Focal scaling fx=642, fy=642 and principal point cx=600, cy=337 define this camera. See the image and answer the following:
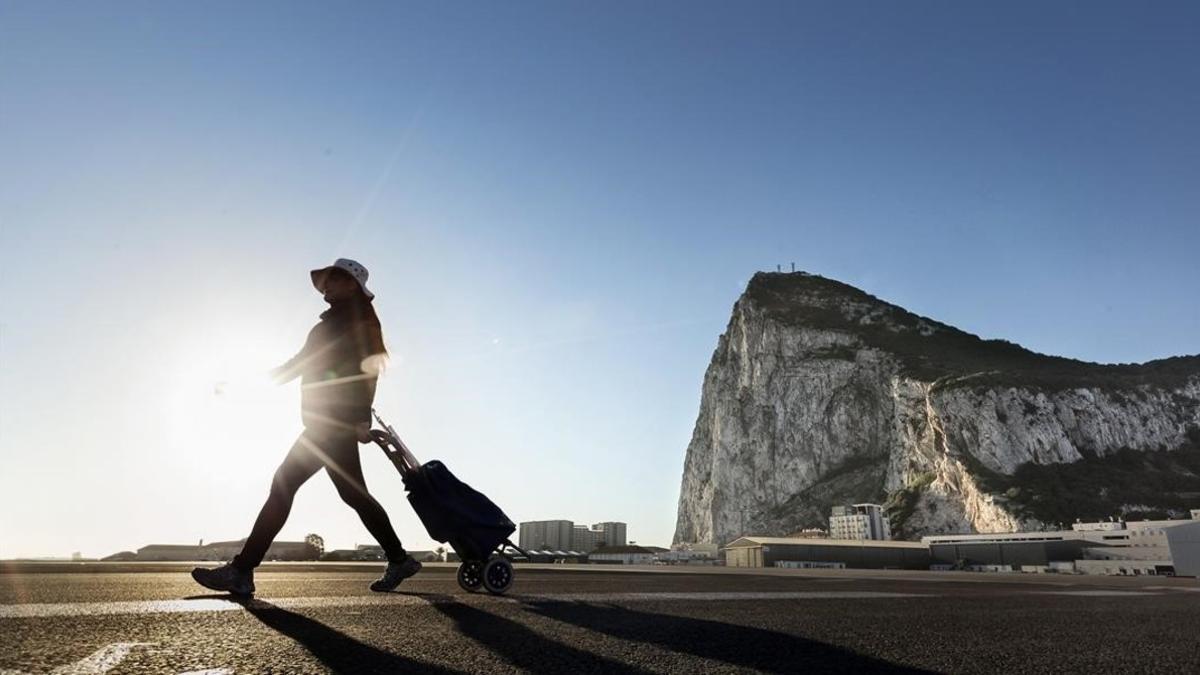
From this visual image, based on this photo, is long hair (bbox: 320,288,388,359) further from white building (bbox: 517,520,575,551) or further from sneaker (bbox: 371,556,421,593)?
white building (bbox: 517,520,575,551)

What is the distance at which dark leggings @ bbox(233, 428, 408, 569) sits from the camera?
4301mm

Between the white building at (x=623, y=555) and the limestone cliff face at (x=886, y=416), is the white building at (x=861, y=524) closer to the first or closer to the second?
the limestone cliff face at (x=886, y=416)

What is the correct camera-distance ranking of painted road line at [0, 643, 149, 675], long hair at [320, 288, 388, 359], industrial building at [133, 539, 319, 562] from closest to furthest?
painted road line at [0, 643, 149, 675]
long hair at [320, 288, 388, 359]
industrial building at [133, 539, 319, 562]

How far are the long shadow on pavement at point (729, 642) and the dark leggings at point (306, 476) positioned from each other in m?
1.78

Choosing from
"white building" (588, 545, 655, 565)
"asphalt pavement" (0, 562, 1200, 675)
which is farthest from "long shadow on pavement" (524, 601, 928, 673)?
"white building" (588, 545, 655, 565)

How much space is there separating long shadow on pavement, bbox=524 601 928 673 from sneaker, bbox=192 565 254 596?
6.72 feet

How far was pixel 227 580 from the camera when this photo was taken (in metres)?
4.19

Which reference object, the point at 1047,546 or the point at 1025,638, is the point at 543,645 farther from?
the point at 1047,546

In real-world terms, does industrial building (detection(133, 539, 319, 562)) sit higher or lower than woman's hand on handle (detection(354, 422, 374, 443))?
lower

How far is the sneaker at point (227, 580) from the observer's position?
4.16 m

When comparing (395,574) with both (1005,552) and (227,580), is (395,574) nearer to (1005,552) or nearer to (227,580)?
(227,580)

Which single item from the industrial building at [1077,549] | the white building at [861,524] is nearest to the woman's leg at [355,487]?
the industrial building at [1077,549]

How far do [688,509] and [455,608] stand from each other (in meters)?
171

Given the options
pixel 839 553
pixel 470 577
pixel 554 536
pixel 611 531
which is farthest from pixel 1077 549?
pixel 611 531
